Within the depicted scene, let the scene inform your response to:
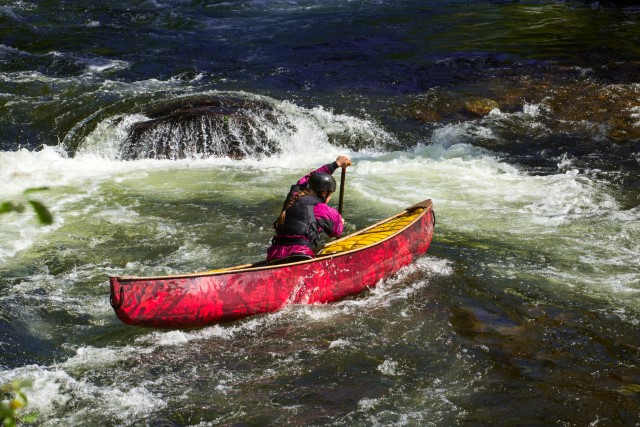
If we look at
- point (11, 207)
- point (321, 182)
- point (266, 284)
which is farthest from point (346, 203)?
point (11, 207)

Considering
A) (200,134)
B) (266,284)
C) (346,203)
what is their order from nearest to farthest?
(266,284) → (346,203) → (200,134)

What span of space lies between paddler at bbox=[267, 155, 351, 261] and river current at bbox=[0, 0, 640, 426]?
52cm

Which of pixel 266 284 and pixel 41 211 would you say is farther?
pixel 266 284


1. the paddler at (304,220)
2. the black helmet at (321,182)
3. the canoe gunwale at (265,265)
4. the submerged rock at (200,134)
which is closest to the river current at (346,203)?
the submerged rock at (200,134)

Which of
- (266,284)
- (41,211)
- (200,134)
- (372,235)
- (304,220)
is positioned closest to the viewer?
(41,211)

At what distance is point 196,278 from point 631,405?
10.5 ft

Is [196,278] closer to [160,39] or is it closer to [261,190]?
[261,190]

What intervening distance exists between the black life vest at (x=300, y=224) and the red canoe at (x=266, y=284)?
21 centimetres

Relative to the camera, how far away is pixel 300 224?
6.16 m

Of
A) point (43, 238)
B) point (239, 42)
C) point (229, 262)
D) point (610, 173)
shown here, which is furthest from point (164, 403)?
point (239, 42)

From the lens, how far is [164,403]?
191 inches

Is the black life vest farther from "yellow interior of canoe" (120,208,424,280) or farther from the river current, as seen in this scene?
the river current

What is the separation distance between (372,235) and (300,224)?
1.24 meters

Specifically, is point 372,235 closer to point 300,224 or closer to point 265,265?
point 300,224
